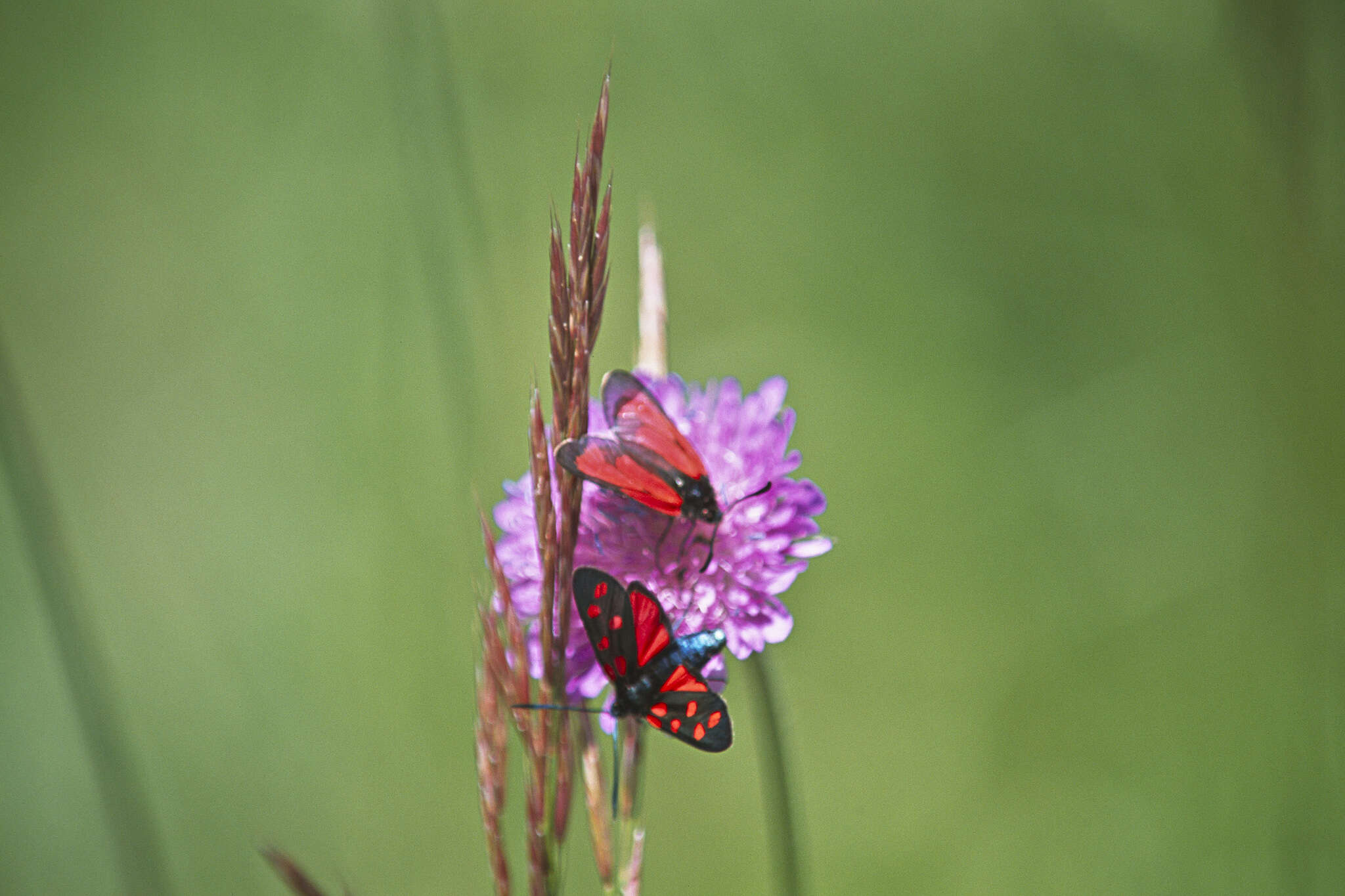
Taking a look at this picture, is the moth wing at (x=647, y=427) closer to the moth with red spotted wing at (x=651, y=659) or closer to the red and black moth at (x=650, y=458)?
the red and black moth at (x=650, y=458)

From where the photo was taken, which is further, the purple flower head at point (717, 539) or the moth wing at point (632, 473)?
the purple flower head at point (717, 539)

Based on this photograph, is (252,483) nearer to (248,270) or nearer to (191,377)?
(191,377)

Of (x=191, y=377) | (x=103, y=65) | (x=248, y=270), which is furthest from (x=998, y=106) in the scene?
(x=103, y=65)

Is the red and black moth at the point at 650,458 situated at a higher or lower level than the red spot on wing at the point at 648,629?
higher

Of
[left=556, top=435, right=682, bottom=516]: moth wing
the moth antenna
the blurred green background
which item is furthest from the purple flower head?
the blurred green background

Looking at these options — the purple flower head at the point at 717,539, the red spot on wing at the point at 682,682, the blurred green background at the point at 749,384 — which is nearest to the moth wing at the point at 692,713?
the red spot on wing at the point at 682,682

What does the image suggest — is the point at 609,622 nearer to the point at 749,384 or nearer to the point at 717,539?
the point at 717,539

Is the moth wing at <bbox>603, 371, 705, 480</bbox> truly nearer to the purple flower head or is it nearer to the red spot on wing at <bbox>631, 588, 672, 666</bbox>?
the purple flower head

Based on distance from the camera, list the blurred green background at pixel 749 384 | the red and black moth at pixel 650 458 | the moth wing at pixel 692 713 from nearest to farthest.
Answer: the moth wing at pixel 692 713 → the red and black moth at pixel 650 458 → the blurred green background at pixel 749 384
